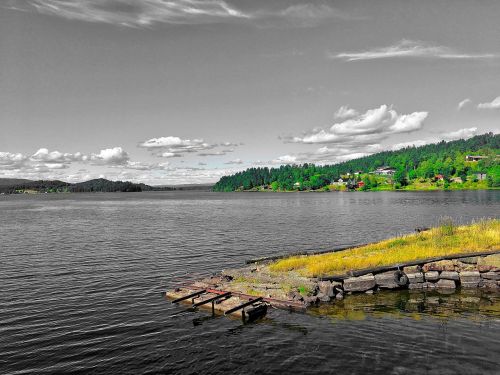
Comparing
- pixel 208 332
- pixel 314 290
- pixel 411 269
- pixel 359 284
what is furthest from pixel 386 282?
pixel 208 332

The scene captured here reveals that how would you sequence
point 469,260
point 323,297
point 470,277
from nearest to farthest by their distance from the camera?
point 323,297 → point 470,277 → point 469,260

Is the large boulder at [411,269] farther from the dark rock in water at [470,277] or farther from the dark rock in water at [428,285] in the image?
the dark rock in water at [470,277]

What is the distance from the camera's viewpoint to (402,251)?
1358 inches

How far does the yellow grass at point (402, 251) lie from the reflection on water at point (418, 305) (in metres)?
3.75

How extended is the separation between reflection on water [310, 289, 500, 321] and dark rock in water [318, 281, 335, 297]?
0.95m

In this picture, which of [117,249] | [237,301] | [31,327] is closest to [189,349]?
[237,301]

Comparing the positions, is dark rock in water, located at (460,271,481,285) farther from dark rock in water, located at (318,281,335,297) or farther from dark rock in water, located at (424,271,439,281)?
dark rock in water, located at (318,281,335,297)

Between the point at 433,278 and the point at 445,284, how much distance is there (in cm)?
99

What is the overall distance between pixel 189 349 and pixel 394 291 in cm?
1810

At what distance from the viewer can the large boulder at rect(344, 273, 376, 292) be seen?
93.8ft

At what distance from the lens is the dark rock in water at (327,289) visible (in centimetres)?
2734

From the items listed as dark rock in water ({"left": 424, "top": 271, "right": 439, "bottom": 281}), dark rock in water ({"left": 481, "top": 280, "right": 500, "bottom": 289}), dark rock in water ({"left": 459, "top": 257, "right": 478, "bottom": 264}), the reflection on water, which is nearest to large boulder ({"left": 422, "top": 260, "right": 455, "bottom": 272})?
dark rock in water ({"left": 424, "top": 271, "right": 439, "bottom": 281})

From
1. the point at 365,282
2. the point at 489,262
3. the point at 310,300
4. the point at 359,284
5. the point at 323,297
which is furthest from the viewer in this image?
the point at 489,262

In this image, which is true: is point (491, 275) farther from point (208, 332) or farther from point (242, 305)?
point (208, 332)
